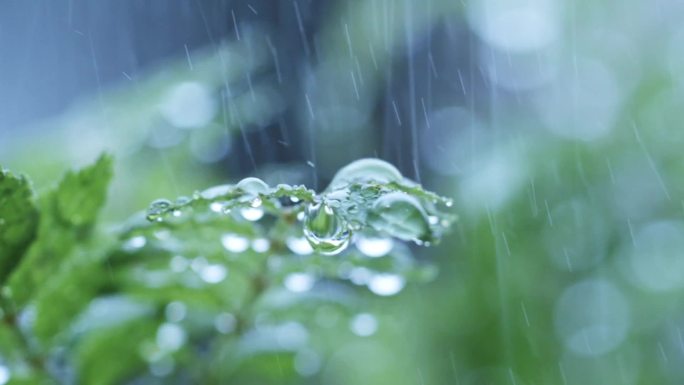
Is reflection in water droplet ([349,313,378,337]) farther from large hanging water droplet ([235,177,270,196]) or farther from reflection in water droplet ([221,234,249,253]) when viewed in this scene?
large hanging water droplet ([235,177,270,196])

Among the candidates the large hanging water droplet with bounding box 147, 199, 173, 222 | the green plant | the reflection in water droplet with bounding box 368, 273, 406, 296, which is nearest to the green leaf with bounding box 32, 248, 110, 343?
the green plant

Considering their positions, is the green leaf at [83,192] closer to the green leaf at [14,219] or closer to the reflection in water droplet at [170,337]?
the green leaf at [14,219]

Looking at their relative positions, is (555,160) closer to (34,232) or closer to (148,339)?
(148,339)

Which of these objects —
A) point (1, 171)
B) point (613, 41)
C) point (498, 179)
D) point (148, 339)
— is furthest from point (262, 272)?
point (613, 41)

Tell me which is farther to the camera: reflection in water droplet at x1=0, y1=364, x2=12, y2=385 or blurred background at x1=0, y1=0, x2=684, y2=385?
blurred background at x1=0, y1=0, x2=684, y2=385

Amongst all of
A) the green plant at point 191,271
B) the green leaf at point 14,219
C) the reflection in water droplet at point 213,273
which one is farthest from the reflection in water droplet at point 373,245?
the green leaf at point 14,219

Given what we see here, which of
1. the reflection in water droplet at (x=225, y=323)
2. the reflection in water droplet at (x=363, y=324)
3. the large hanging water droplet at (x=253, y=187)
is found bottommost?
the reflection in water droplet at (x=363, y=324)

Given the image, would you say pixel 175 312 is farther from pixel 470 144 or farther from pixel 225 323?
pixel 470 144
